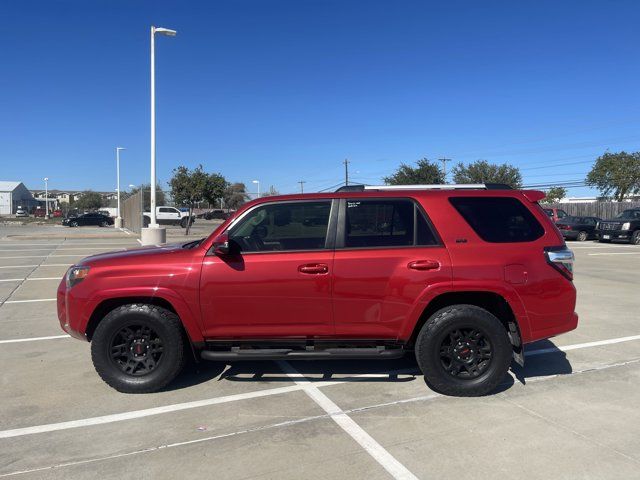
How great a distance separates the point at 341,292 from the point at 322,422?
41.8 inches

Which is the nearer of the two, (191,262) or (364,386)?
(191,262)

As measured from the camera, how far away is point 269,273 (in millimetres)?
4395

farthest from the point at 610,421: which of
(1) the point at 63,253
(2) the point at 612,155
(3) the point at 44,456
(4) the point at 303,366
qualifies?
(2) the point at 612,155

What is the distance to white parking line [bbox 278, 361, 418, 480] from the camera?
328cm

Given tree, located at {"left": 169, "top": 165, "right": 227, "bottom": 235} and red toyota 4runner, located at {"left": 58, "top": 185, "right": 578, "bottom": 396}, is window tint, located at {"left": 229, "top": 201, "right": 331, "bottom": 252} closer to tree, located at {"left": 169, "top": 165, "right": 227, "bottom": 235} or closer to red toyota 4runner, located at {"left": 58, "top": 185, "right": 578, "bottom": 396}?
red toyota 4runner, located at {"left": 58, "top": 185, "right": 578, "bottom": 396}

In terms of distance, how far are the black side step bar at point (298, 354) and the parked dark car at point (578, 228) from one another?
25.0 meters

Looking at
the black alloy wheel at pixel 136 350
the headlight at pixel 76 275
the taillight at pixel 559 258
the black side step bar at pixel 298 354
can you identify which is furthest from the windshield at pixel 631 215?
the headlight at pixel 76 275

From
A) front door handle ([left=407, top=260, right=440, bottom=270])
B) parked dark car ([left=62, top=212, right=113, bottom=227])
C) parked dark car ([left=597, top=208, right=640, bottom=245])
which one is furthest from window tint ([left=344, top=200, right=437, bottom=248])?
parked dark car ([left=62, top=212, right=113, bottom=227])

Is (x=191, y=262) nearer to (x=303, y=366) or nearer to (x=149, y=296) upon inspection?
(x=149, y=296)

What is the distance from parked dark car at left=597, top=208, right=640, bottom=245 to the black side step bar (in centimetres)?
2466

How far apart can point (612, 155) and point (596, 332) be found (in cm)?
5868

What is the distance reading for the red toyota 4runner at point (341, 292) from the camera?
4.40 metres

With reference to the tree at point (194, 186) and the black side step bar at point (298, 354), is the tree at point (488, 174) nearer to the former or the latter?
the tree at point (194, 186)

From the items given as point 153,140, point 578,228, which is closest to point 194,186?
point 153,140
